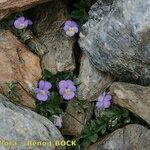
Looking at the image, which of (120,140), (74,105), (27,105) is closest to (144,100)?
(120,140)

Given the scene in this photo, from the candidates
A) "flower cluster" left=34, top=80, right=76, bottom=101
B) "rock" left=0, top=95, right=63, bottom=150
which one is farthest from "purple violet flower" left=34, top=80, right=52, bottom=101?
"rock" left=0, top=95, right=63, bottom=150

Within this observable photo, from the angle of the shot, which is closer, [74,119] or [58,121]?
[58,121]

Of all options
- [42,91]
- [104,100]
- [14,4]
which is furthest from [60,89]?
[14,4]

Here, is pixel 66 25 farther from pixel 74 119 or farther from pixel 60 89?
pixel 74 119

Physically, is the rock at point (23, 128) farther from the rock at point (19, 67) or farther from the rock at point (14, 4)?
the rock at point (14, 4)

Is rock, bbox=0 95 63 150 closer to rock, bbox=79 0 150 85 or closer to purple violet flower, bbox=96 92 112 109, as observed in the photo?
purple violet flower, bbox=96 92 112 109

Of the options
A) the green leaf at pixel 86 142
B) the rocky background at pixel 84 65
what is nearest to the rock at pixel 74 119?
the rocky background at pixel 84 65

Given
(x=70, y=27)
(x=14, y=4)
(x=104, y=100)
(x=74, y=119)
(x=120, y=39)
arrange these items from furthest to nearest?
1. (x=74, y=119)
2. (x=70, y=27)
3. (x=104, y=100)
4. (x=14, y=4)
5. (x=120, y=39)

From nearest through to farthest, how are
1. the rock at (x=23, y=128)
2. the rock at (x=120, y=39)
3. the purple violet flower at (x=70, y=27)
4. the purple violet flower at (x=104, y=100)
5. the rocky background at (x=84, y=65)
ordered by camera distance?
1. the rock at (x=120, y=39)
2. the rocky background at (x=84, y=65)
3. the rock at (x=23, y=128)
4. the purple violet flower at (x=104, y=100)
5. the purple violet flower at (x=70, y=27)
